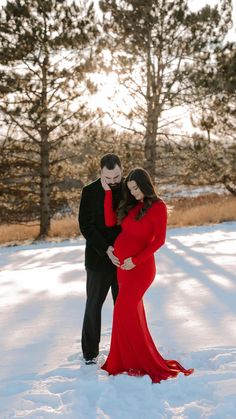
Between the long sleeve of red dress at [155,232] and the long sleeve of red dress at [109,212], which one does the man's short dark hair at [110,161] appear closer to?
the long sleeve of red dress at [109,212]

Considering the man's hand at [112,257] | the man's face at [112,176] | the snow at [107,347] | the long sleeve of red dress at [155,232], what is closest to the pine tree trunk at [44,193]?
the snow at [107,347]

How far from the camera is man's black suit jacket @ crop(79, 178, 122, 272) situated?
369cm

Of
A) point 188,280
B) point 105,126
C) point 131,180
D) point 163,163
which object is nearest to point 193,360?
point 131,180

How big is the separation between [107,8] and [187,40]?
8.52ft

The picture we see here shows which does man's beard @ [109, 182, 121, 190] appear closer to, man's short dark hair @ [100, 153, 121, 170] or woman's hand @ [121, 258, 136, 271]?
man's short dark hair @ [100, 153, 121, 170]

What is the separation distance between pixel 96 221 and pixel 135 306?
729 mm

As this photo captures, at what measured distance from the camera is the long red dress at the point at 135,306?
3.39 meters

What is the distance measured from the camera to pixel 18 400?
10.2ft

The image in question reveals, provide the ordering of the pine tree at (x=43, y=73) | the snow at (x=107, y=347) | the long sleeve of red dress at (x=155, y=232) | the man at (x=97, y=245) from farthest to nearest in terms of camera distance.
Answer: the pine tree at (x=43, y=73), the man at (x=97, y=245), the long sleeve of red dress at (x=155, y=232), the snow at (x=107, y=347)

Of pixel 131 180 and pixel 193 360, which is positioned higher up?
pixel 131 180

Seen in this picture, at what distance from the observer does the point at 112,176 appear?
3.58m

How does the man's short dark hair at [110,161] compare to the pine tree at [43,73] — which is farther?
the pine tree at [43,73]

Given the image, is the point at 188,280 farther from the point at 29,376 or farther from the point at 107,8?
the point at 107,8

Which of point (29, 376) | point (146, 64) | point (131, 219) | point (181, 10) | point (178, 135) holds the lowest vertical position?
point (29, 376)
